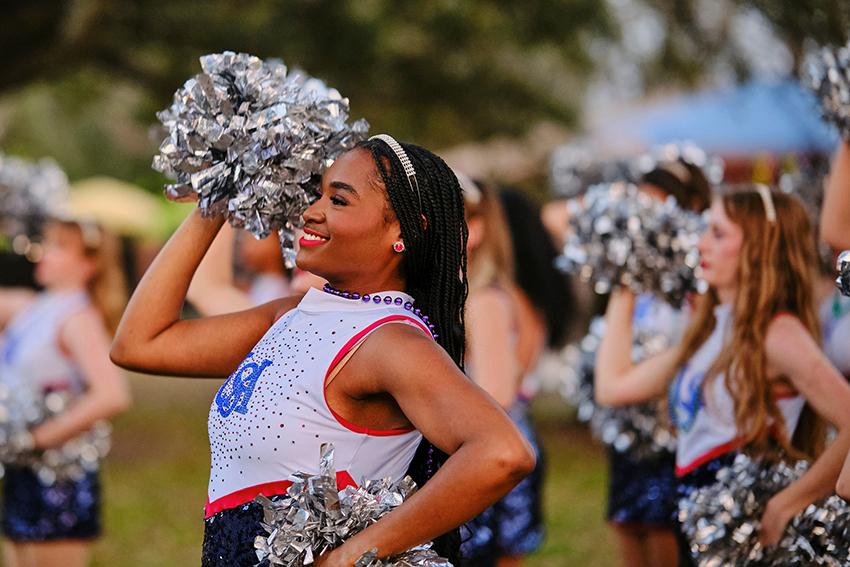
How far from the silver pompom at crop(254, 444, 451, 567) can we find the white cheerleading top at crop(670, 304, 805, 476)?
1.68 m

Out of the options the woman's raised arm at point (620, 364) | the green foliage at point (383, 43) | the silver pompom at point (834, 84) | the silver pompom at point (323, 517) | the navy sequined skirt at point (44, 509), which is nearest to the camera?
the silver pompom at point (323, 517)

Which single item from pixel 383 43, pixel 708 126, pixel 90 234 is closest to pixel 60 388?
pixel 90 234

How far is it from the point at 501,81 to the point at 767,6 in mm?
6112

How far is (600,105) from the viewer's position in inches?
782

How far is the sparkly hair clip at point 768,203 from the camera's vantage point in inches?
157

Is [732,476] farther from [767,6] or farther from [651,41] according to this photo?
[651,41]

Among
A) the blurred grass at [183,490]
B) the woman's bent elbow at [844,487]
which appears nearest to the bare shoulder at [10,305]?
the blurred grass at [183,490]

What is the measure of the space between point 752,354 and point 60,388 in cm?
328

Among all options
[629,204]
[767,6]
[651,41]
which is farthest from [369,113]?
[629,204]

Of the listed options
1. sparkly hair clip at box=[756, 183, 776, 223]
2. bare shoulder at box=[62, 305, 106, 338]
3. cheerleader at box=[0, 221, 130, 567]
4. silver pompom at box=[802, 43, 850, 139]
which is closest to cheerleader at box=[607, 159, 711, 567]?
sparkly hair clip at box=[756, 183, 776, 223]

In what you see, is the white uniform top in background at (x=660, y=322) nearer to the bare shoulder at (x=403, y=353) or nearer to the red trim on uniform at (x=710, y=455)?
the red trim on uniform at (x=710, y=455)

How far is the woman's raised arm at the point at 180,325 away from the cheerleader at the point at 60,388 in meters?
2.65

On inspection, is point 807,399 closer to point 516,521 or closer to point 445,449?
point 445,449

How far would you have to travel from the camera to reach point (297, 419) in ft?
8.51
